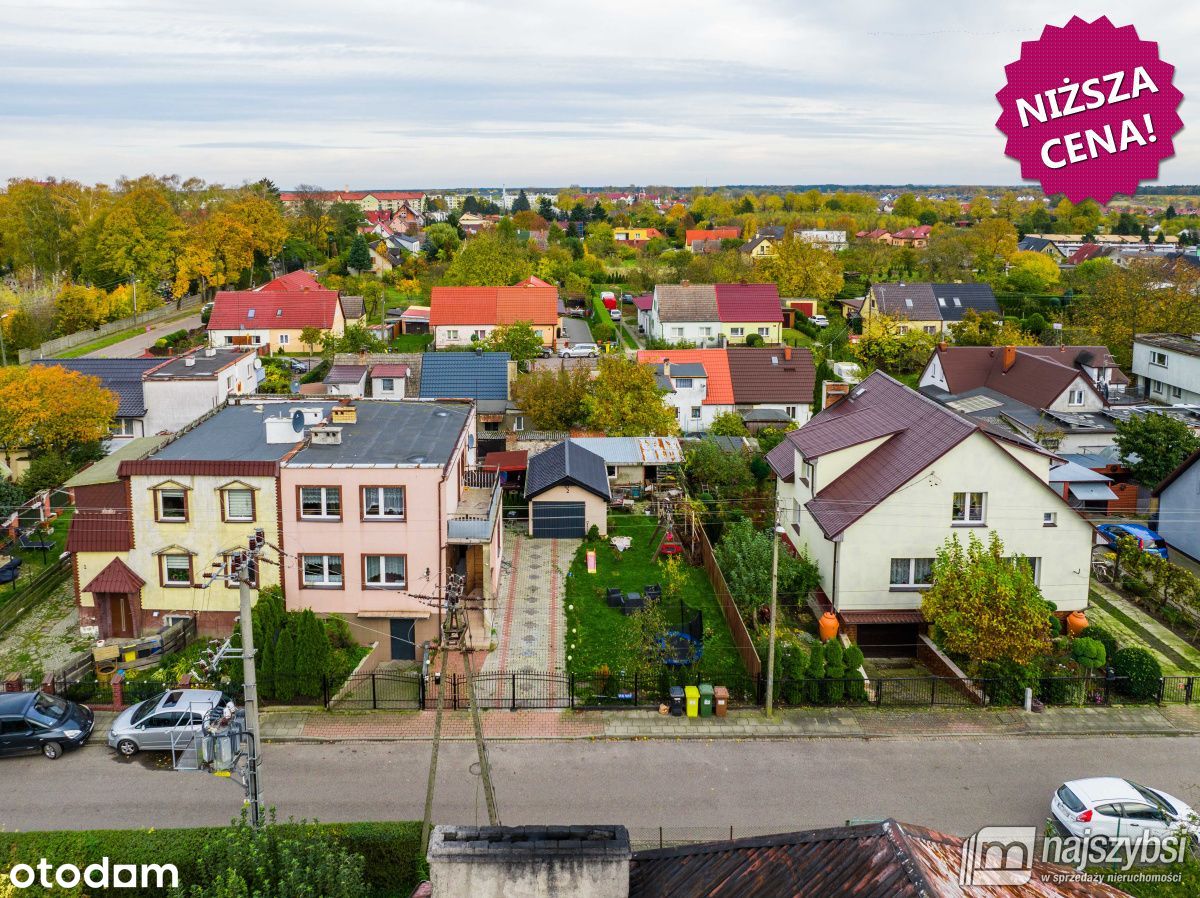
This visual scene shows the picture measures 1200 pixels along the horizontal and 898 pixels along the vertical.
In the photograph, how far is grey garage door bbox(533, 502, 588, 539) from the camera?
37.3 metres

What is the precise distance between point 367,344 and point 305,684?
45759 millimetres

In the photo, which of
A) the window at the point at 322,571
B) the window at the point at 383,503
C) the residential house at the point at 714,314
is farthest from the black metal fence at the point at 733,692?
the residential house at the point at 714,314

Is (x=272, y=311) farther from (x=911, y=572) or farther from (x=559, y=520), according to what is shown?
(x=911, y=572)

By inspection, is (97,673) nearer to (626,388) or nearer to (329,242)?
(626,388)

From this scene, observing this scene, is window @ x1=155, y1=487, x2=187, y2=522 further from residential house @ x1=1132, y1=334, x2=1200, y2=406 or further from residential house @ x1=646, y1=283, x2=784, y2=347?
residential house @ x1=1132, y1=334, x2=1200, y2=406

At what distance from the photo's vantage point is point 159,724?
898 inches

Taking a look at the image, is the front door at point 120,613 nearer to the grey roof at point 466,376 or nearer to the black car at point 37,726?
the black car at point 37,726

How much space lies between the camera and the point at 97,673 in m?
25.7

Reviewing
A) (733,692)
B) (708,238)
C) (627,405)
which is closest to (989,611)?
(733,692)

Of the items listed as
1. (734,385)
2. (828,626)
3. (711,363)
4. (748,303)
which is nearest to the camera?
(828,626)

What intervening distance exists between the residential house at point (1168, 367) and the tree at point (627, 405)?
31.3 meters

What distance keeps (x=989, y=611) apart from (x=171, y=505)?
22066 mm

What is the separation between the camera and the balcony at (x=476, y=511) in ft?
94.2

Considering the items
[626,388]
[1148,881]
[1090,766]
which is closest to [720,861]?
[1148,881]
